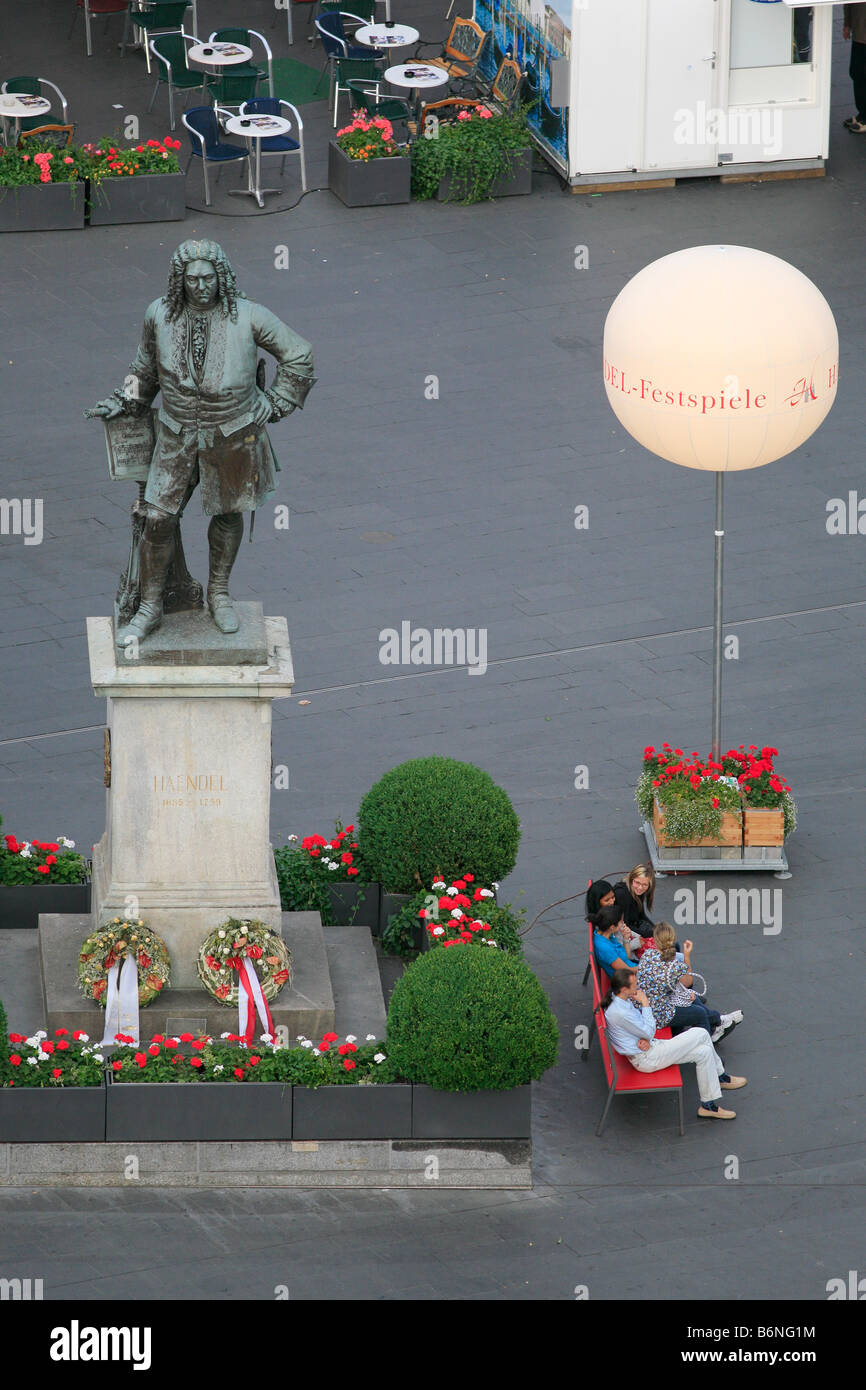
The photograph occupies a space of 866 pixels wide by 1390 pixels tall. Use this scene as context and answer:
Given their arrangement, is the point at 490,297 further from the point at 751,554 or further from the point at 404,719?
the point at 404,719

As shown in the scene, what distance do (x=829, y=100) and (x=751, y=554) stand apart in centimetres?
786

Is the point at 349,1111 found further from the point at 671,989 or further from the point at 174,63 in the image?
the point at 174,63

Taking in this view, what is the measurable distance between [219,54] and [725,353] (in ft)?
45.2

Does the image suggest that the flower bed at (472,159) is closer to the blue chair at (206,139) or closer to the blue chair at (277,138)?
the blue chair at (277,138)

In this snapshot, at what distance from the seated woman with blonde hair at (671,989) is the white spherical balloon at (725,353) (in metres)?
3.18

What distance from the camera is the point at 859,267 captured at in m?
27.3

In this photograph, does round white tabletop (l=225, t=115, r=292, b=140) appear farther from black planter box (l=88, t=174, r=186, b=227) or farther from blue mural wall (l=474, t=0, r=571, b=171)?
blue mural wall (l=474, t=0, r=571, b=171)

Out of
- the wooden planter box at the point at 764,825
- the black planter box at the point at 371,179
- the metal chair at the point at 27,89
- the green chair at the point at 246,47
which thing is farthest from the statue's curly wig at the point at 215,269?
the metal chair at the point at 27,89

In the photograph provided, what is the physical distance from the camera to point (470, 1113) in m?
16.0

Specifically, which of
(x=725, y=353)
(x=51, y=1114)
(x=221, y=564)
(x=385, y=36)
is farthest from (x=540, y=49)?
(x=51, y=1114)

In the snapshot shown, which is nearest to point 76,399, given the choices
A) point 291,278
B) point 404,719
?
point 291,278

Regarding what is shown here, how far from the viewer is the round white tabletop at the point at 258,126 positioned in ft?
91.9

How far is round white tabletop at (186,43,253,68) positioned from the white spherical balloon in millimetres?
12655

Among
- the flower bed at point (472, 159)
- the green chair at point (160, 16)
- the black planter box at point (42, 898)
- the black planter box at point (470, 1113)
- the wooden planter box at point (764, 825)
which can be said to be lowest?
the black planter box at point (470, 1113)
